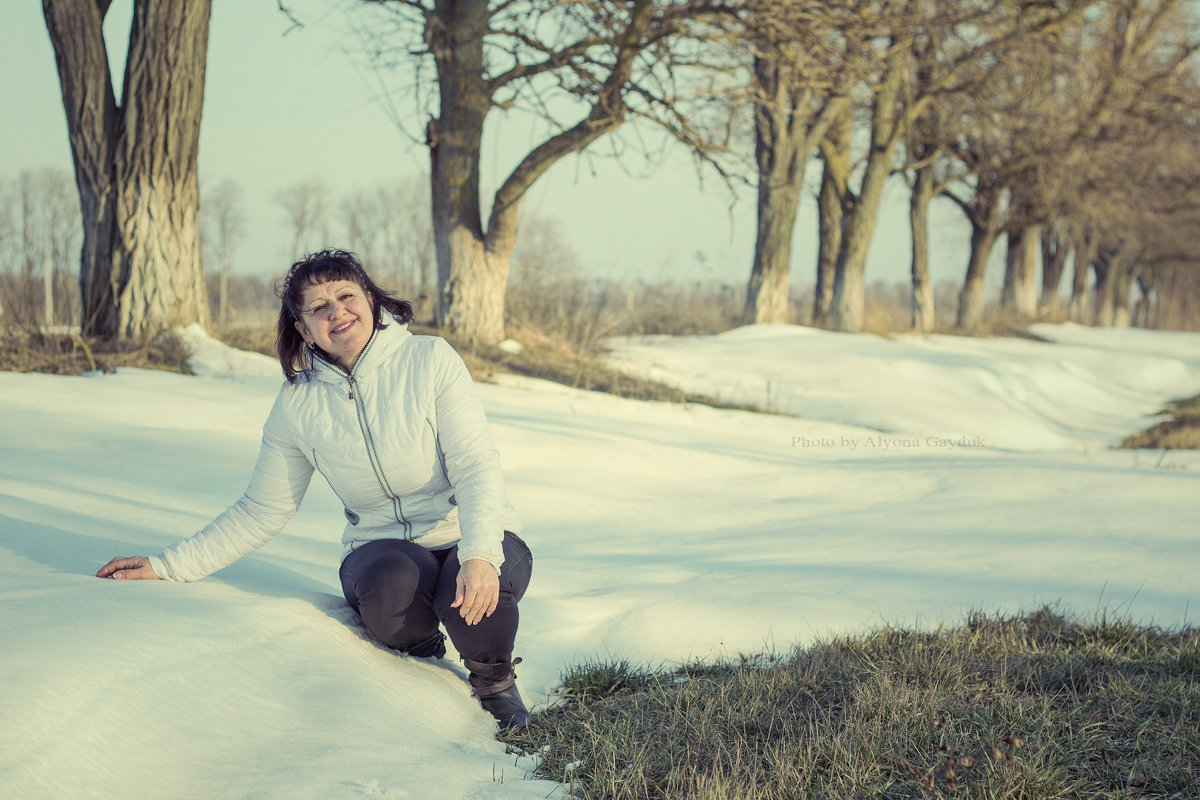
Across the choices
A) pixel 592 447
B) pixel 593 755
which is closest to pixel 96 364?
pixel 592 447

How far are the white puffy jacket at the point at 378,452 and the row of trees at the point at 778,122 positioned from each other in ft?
18.9

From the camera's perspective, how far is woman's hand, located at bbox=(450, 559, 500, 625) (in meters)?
2.55

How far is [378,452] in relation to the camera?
9.34ft

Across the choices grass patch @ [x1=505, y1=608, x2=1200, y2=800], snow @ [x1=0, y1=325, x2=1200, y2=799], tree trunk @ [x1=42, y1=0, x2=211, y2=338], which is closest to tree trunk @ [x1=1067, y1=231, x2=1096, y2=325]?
snow @ [x1=0, y1=325, x2=1200, y2=799]

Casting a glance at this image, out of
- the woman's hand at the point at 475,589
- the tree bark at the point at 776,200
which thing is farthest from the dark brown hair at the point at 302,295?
the tree bark at the point at 776,200

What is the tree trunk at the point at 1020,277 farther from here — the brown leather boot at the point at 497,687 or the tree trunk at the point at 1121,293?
the brown leather boot at the point at 497,687

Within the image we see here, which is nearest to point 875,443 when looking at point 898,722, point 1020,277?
point 898,722

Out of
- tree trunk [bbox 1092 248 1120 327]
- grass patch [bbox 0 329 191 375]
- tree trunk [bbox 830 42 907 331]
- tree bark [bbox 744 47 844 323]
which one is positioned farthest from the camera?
tree trunk [bbox 1092 248 1120 327]

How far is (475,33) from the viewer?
10.2 metres

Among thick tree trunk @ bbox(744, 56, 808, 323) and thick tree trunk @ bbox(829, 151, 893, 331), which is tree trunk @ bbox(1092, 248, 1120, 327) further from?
thick tree trunk @ bbox(744, 56, 808, 323)

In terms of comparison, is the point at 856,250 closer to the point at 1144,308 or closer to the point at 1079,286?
the point at 1079,286

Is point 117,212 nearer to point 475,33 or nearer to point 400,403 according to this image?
point 475,33

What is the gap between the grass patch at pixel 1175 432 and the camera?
30.4ft

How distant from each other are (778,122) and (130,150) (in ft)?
33.8
